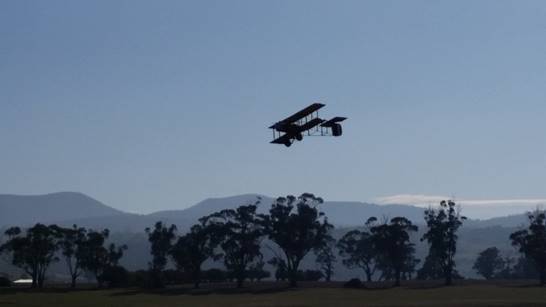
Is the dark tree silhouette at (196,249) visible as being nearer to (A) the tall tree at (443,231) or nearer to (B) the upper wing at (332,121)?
(A) the tall tree at (443,231)

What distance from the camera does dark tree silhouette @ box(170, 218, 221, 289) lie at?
156750 millimetres

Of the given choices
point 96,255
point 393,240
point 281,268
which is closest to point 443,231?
point 393,240

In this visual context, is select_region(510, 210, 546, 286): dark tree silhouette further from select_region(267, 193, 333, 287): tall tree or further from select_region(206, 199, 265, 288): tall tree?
select_region(206, 199, 265, 288): tall tree

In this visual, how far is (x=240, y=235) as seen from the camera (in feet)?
518

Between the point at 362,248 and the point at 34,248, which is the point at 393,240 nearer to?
the point at 362,248

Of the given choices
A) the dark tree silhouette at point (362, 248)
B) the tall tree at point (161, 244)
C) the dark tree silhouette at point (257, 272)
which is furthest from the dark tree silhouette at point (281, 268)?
the tall tree at point (161, 244)

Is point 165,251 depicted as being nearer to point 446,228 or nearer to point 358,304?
point 446,228

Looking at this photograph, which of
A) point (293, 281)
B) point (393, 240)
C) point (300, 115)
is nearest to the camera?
point (300, 115)

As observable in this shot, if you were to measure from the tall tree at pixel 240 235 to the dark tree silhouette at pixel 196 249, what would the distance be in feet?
5.27

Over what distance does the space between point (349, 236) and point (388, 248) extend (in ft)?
109

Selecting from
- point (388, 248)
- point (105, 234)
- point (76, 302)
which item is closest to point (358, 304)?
point (76, 302)

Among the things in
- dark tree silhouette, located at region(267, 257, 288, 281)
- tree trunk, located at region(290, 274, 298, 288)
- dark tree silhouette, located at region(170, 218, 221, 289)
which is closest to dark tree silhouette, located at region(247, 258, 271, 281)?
dark tree silhouette, located at region(267, 257, 288, 281)

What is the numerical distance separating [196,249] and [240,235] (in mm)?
9248

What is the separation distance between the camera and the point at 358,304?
93625mm
